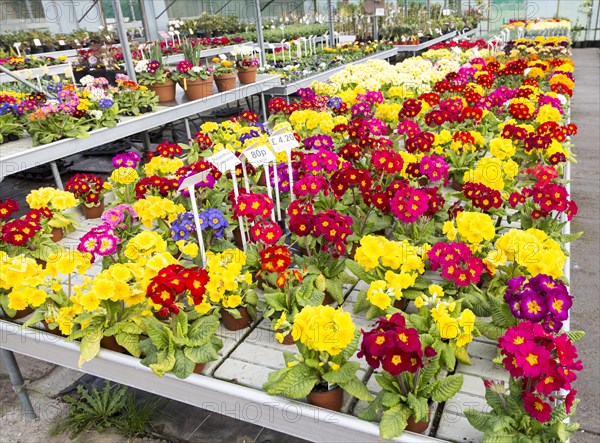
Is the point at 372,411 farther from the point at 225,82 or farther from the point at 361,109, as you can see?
the point at 225,82

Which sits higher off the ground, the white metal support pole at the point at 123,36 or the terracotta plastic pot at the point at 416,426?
the white metal support pole at the point at 123,36

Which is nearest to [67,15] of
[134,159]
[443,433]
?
[134,159]

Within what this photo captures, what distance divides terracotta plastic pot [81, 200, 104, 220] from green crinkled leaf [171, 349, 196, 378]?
203 cm

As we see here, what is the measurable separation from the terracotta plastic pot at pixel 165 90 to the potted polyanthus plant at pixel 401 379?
196 inches

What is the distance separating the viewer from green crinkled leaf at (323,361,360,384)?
175 centimetres

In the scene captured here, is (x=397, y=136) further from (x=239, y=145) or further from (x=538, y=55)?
(x=538, y=55)

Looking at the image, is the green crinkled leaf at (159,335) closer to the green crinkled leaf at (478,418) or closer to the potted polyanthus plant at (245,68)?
the green crinkled leaf at (478,418)

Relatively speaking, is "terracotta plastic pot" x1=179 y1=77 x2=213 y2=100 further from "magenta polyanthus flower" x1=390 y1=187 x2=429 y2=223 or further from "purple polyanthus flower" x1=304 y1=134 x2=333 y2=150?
"magenta polyanthus flower" x1=390 y1=187 x2=429 y2=223

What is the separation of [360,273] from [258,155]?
84 cm

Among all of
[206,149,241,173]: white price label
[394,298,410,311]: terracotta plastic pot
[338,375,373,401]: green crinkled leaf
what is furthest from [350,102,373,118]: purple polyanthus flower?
[338,375,373,401]: green crinkled leaf

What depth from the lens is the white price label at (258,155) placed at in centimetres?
270

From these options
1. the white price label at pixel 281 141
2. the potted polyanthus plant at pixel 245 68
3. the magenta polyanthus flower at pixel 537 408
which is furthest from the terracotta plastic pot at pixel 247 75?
the magenta polyanthus flower at pixel 537 408

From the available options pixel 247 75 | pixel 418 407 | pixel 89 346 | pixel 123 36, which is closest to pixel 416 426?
pixel 418 407

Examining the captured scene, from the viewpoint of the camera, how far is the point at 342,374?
5.79 ft
